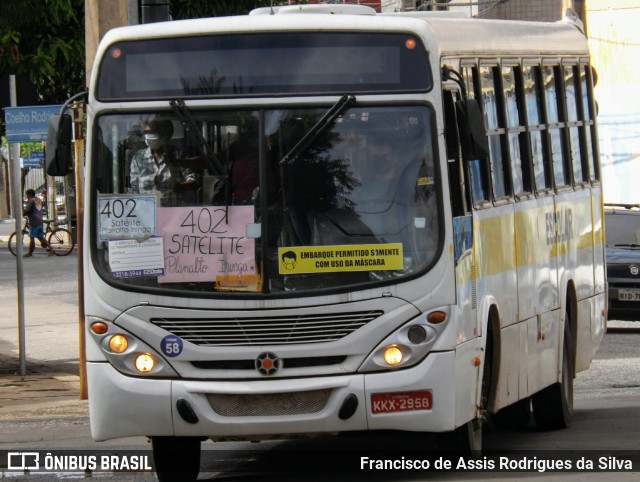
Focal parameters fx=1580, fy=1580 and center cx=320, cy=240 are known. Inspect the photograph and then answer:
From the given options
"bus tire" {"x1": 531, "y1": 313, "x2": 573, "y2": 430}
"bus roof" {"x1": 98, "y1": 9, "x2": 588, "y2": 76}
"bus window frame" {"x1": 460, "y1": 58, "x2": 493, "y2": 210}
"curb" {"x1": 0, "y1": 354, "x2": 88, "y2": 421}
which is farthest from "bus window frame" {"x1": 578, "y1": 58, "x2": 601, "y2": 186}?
"curb" {"x1": 0, "y1": 354, "x2": 88, "y2": 421}

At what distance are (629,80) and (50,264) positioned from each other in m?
13.5

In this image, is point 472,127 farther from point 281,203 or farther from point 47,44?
point 47,44

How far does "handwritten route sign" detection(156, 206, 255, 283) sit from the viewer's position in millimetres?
8562

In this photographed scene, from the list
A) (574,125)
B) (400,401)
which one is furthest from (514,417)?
(400,401)

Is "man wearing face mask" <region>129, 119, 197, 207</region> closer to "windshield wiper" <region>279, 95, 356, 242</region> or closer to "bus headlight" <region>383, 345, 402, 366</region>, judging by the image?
"windshield wiper" <region>279, 95, 356, 242</region>

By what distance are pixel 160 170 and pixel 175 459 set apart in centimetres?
173

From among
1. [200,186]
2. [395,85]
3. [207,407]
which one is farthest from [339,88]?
[207,407]

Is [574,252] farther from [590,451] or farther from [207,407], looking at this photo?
[207,407]

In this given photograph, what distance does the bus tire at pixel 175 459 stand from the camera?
9.15 m

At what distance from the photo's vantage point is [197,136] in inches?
343

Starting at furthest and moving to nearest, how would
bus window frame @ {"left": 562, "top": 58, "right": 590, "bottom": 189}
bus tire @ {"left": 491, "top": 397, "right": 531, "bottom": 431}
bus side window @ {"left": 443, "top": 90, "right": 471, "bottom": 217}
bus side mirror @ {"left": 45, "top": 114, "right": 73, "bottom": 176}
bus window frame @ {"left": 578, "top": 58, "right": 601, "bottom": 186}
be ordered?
1. bus window frame @ {"left": 578, "top": 58, "right": 601, "bottom": 186}
2. bus window frame @ {"left": 562, "top": 58, "right": 590, "bottom": 189}
3. bus tire @ {"left": 491, "top": 397, "right": 531, "bottom": 431}
4. bus side mirror @ {"left": 45, "top": 114, "right": 73, "bottom": 176}
5. bus side window @ {"left": 443, "top": 90, "right": 471, "bottom": 217}

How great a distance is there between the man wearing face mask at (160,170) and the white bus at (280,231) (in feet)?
0.04

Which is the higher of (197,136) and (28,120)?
(28,120)

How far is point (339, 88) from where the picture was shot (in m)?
8.67
